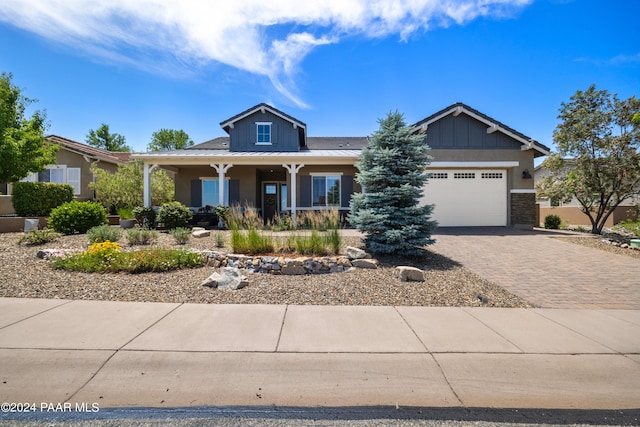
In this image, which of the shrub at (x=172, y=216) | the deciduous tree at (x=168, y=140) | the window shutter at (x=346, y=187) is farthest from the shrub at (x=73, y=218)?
the deciduous tree at (x=168, y=140)

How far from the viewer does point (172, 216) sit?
11609 millimetres

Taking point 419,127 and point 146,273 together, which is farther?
point 419,127

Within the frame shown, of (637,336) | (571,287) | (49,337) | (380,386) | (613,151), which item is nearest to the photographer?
(380,386)

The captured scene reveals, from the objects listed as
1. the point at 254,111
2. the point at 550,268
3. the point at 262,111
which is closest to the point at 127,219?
the point at 254,111

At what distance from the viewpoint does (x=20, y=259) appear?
22.4 ft

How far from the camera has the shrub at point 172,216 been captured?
11.6 meters

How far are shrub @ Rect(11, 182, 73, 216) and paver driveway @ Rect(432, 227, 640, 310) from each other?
51.0 ft

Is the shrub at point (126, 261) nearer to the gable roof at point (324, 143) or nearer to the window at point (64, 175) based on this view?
the gable roof at point (324, 143)

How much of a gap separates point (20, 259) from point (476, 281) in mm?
10182

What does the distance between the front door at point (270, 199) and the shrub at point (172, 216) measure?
585cm

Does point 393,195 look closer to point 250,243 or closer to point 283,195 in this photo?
point 250,243

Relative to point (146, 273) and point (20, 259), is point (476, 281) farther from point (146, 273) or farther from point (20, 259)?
point (20, 259)

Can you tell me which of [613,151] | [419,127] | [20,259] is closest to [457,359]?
[20,259]

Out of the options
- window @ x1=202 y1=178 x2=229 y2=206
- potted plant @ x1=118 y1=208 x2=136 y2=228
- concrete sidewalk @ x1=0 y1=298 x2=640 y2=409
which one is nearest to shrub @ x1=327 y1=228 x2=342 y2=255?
concrete sidewalk @ x1=0 y1=298 x2=640 y2=409
